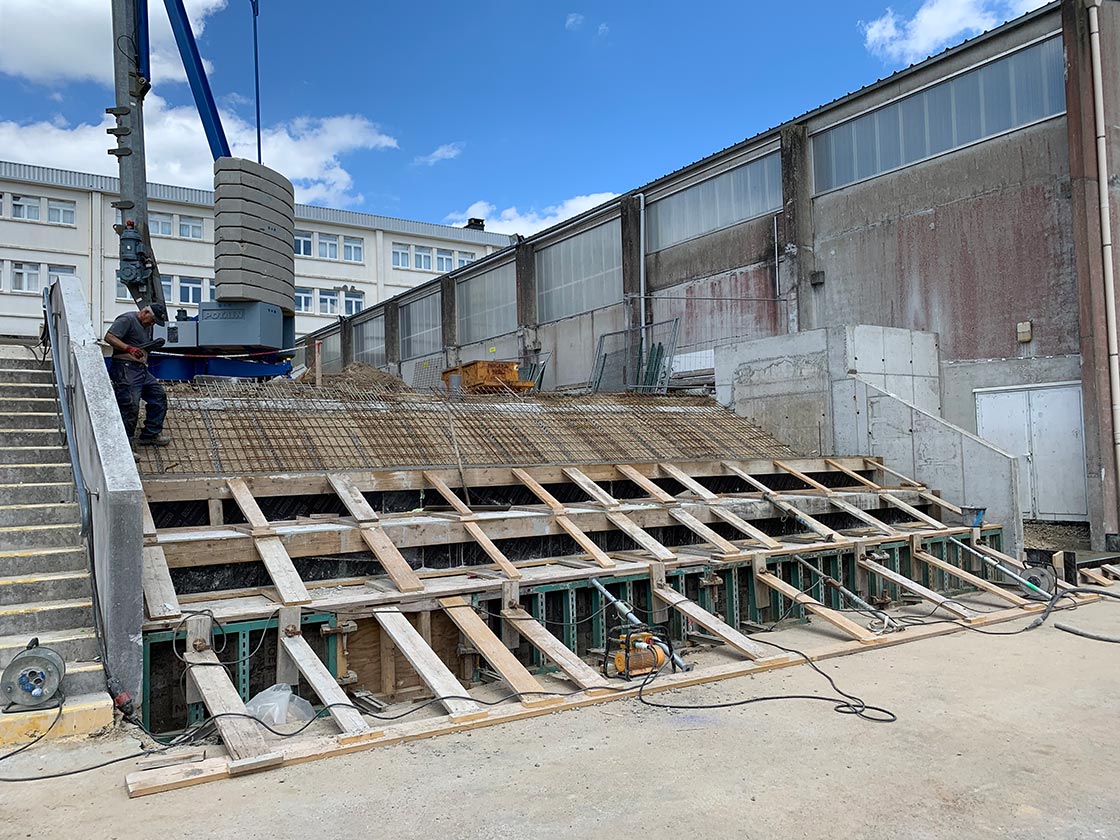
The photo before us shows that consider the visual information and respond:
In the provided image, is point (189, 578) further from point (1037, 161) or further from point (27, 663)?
point (1037, 161)

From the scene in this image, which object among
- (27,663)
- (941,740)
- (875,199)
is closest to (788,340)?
(875,199)

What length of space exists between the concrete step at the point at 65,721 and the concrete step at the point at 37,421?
10.9ft

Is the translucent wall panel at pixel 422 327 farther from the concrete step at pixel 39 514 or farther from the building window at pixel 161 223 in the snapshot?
the concrete step at pixel 39 514

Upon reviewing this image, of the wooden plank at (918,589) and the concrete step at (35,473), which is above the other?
the concrete step at (35,473)

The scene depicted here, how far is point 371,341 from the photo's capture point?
3303 cm

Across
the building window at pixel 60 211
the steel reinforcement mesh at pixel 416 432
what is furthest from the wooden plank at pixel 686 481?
the building window at pixel 60 211

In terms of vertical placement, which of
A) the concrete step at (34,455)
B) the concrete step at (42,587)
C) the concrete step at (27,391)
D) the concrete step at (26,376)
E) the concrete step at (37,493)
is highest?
the concrete step at (26,376)

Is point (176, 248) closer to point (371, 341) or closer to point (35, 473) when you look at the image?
point (371, 341)

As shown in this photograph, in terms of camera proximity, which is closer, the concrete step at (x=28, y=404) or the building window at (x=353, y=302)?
the concrete step at (x=28, y=404)

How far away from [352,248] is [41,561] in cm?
3368

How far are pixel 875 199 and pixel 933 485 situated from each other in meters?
6.32

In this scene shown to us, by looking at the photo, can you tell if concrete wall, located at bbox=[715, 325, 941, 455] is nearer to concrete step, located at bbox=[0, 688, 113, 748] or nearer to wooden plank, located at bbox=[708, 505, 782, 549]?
wooden plank, located at bbox=[708, 505, 782, 549]

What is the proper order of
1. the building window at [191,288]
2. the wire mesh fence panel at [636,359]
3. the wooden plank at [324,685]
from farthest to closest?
1. the building window at [191,288]
2. the wire mesh fence panel at [636,359]
3. the wooden plank at [324,685]

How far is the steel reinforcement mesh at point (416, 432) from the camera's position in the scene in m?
7.92
